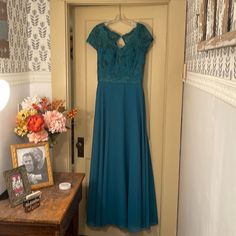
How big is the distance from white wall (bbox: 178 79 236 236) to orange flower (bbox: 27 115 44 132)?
0.93 meters

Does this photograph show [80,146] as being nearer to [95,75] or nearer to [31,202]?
[95,75]

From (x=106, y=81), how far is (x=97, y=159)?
61 cm

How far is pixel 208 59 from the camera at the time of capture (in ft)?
4.05

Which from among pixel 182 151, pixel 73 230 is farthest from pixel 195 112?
pixel 73 230

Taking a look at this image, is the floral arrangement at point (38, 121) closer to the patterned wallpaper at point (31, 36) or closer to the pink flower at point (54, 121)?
the pink flower at point (54, 121)

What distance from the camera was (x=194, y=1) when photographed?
1.70 m

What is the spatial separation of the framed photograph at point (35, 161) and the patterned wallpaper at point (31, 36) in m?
0.53

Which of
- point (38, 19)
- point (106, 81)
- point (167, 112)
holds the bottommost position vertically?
point (167, 112)

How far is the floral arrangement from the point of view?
1.85 metres

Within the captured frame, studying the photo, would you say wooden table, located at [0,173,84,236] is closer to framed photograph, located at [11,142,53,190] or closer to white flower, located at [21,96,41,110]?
framed photograph, located at [11,142,53,190]

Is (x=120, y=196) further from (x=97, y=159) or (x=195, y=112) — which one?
(x=195, y=112)

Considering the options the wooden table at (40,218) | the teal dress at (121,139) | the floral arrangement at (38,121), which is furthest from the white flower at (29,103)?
the wooden table at (40,218)

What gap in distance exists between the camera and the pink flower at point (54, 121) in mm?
1918

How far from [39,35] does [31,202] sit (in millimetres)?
1231
